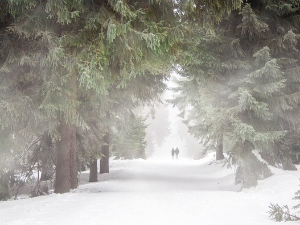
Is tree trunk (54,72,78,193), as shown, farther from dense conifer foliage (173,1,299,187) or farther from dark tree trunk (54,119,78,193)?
dense conifer foliage (173,1,299,187)

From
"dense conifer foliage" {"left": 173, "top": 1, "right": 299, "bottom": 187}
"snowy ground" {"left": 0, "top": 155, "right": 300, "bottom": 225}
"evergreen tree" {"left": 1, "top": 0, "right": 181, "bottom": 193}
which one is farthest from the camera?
"dense conifer foliage" {"left": 173, "top": 1, "right": 299, "bottom": 187}

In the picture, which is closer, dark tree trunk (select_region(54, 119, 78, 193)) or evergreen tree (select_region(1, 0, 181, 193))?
evergreen tree (select_region(1, 0, 181, 193))

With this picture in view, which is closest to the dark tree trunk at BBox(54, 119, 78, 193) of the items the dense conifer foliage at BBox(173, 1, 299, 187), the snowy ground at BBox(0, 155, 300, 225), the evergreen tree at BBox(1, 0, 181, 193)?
the snowy ground at BBox(0, 155, 300, 225)

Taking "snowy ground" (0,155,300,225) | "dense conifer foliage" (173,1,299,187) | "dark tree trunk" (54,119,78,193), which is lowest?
"snowy ground" (0,155,300,225)

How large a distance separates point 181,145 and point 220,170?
203 ft

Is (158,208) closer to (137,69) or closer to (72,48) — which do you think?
(137,69)

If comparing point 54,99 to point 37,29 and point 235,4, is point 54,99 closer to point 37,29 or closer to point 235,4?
point 37,29

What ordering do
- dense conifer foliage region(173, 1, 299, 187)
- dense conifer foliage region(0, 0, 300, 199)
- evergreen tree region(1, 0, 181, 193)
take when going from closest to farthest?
evergreen tree region(1, 0, 181, 193) < dense conifer foliage region(0, 0, 300, 199) < dense conifer foliage region(173, 1, 299, 187)

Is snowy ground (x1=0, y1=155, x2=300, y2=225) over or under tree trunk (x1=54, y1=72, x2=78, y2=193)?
under

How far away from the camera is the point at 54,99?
7.54 metres

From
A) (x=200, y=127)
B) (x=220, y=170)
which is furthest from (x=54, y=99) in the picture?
(x=220, y=170)

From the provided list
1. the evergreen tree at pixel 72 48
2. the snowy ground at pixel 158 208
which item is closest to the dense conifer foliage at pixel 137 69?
the evergreen tree at pixel 72 48

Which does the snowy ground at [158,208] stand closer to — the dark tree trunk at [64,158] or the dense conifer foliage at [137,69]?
the dark tree trunk at [64,158]

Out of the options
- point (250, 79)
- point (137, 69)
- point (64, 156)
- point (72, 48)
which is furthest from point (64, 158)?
point (250, 79)
